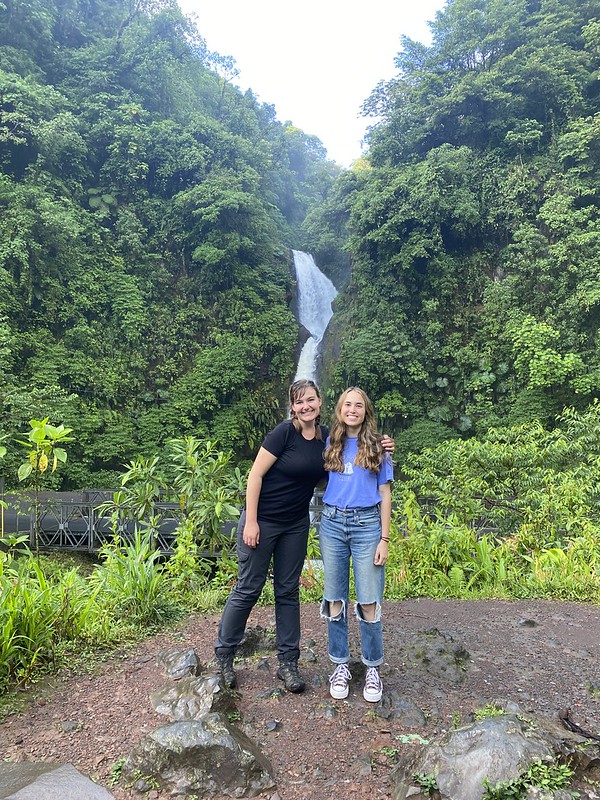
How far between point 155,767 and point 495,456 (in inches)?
216

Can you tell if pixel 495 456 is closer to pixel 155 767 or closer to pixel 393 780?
pixel 393 780

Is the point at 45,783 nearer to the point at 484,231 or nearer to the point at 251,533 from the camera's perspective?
the point at 251,533

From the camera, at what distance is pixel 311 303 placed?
1856cm

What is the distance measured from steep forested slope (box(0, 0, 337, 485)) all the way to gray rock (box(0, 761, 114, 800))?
34.9 feet

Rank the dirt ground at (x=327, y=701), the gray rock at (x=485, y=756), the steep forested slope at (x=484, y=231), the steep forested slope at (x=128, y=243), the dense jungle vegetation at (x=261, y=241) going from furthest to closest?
the steep forested slope at (x=128, y=243), the dense jungle vegetation at (x=261, y=241), the steep forested slope at (x=484, y=231), the dirt ground at (x=327, y=701), the gray rock at (x=485, y=756)

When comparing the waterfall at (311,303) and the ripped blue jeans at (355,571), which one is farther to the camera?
the waterfall at (311,303)

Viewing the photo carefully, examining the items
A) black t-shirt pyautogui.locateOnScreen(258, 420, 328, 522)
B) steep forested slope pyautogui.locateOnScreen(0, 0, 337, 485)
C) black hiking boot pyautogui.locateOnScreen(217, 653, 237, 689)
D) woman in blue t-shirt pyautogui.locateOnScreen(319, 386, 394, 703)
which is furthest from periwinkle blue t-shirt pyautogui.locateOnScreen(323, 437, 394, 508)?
steep forested slope pyautogui.locateOnScreen(0, 0, 337, 485)

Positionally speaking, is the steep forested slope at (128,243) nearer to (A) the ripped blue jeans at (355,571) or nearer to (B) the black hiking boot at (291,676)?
(B) the black hiking boot at (291,676)

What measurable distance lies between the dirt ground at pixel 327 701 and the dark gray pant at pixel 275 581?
0.24m

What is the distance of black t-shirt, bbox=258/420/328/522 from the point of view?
237 centimetres

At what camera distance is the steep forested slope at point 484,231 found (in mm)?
12453

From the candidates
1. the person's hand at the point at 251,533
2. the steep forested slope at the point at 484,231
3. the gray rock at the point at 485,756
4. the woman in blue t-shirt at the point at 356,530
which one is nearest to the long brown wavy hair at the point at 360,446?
the woman in blue t-shirt at the point at 356,530

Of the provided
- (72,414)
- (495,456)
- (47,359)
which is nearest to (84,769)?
(495,456)

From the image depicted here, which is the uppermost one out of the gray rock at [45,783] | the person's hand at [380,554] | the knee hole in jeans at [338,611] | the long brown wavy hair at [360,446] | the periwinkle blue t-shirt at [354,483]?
the long brown wavy hair at [360,446]
